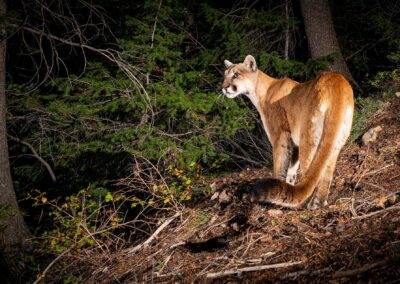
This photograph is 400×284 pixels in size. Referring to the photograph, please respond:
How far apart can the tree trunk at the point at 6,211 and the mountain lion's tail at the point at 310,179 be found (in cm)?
402

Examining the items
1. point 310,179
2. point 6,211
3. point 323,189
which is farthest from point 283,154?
point 6,211

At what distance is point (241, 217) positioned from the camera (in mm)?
4160

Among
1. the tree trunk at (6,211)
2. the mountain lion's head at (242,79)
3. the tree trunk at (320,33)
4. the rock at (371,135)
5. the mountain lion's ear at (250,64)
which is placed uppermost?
the tree trunk at (320,33)

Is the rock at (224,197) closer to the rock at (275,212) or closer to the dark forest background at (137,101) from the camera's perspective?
the dark forest background at (137,101)

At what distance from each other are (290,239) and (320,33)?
5.77 metres

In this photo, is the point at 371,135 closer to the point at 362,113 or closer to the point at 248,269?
the point at 362,113

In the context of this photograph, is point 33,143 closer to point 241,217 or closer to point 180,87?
point 180,87

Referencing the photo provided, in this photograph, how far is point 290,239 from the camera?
325 cm

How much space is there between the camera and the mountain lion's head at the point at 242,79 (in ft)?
19.4

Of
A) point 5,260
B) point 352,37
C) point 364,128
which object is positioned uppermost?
point 352,37

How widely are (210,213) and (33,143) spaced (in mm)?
4599

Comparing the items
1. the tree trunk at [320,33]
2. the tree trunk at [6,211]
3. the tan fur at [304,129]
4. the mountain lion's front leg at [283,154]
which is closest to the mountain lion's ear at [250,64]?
the tan fur at [304,129]

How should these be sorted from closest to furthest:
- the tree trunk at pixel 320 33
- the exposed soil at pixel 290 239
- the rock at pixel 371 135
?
the exposed soil at pixel 290 239 → the rock at pixel 371 135 → the tree trunk at pixel 320 33

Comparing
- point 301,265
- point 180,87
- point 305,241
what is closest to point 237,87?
point 180,87
